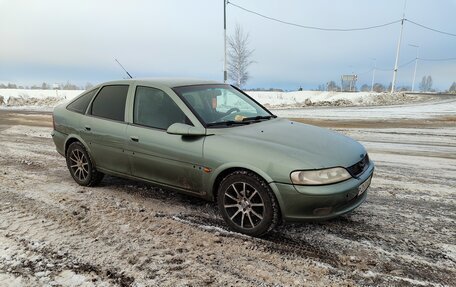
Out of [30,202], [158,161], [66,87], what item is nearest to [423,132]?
[158,161]

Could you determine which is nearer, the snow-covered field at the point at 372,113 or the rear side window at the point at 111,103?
the rear side window at the point at 111,103

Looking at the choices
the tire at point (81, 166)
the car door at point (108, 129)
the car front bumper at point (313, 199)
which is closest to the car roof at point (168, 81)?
the car door at point (108, 129)

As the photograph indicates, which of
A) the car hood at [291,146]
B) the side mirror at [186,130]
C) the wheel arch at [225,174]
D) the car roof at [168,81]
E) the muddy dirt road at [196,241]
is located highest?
the car roof at [168,81]

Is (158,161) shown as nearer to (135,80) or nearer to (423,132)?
(135,80)

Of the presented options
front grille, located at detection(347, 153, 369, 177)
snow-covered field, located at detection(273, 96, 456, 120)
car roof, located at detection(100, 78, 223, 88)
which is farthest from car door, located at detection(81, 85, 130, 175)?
snow-covered field, located at detection(273, 96, 456, 120)

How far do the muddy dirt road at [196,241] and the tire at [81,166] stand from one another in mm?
163

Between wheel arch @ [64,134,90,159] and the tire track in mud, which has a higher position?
wheel arch @ [64,134,90,159]

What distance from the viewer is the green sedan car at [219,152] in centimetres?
345

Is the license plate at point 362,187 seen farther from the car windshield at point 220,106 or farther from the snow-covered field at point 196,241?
the car windshield at point 220,106

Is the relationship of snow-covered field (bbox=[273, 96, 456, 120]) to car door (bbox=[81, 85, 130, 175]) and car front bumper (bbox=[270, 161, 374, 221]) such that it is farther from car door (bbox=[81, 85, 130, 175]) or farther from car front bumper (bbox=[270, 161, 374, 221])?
car front bumper (bbox=[270, 161, 374, 221])

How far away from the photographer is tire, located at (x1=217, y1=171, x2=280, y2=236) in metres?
3.54

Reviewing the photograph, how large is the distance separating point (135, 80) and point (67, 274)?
8.99 ft

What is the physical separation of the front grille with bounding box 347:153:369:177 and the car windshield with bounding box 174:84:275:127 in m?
1.37

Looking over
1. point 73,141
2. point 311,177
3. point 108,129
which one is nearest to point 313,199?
point 311,177
